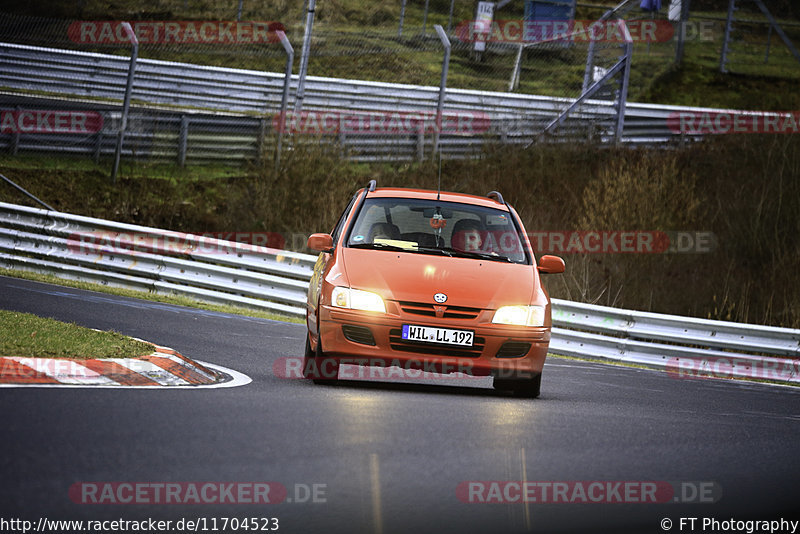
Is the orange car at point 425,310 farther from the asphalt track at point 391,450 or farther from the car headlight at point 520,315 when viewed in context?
the asphalt track at point 391,450

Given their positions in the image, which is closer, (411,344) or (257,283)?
(411,344)

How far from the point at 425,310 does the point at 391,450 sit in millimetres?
2756

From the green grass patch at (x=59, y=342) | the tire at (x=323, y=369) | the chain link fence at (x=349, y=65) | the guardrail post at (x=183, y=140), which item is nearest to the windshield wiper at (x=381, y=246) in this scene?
the tire at (x=323, y=369)

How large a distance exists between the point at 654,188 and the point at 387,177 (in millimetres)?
5439

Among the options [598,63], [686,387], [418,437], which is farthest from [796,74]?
[418,437]

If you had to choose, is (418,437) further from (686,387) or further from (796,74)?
(796,74)

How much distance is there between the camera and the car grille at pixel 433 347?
32.6 feet

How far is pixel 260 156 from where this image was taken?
87.7 ft

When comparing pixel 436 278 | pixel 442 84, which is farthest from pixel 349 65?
pixel 436 278

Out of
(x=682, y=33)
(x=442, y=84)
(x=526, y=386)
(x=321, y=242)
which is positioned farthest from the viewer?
(x=682, y=33)

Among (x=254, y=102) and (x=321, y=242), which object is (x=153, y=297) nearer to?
(x=321, y=242)

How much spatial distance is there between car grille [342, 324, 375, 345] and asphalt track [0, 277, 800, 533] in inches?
16.8

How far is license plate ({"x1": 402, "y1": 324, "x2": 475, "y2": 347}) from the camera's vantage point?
9.95m

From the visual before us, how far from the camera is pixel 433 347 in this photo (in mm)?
9984
